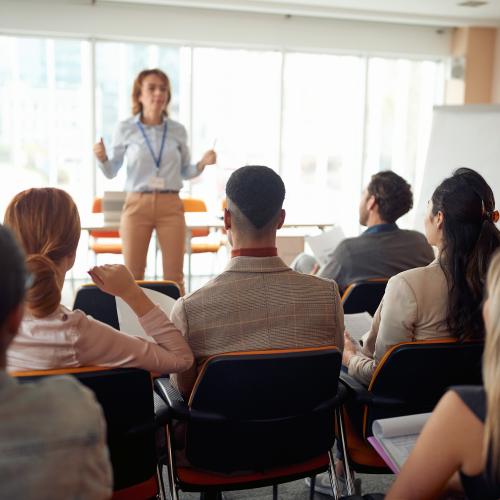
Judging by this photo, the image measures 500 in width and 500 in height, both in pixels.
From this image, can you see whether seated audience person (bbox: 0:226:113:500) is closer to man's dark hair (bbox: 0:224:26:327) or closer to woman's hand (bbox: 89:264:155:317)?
man's dark hair (bbox: 0:224:26:327)

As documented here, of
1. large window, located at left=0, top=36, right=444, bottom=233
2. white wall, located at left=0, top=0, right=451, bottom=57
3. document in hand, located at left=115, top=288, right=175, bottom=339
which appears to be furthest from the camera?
large window, located at left=0, top=36, right=444, bottom=233

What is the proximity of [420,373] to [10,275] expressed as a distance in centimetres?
133

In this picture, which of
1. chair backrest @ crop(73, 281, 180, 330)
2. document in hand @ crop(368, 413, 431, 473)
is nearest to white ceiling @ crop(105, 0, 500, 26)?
chair backrest @ crop(73, 281, 180, 330)

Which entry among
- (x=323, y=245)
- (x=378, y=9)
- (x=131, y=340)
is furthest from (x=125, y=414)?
(x=378, y=9)

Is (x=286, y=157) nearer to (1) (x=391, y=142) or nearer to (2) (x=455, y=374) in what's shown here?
(1) (x=391, y=142)

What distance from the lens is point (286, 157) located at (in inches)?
297

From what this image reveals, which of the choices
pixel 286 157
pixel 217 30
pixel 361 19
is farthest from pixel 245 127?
pixel 361 19

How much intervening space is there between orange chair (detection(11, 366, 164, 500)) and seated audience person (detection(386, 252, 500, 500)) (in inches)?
28.5

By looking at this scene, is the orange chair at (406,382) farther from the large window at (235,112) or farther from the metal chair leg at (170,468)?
the large window at (235,112)

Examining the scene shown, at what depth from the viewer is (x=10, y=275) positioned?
32.5 inches

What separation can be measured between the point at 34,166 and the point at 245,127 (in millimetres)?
2486

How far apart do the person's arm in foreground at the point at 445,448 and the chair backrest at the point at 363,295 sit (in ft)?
5.00

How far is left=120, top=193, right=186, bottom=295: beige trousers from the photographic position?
4.36 metres

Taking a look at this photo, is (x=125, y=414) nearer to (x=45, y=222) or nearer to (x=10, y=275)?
(x=45, y=222)
